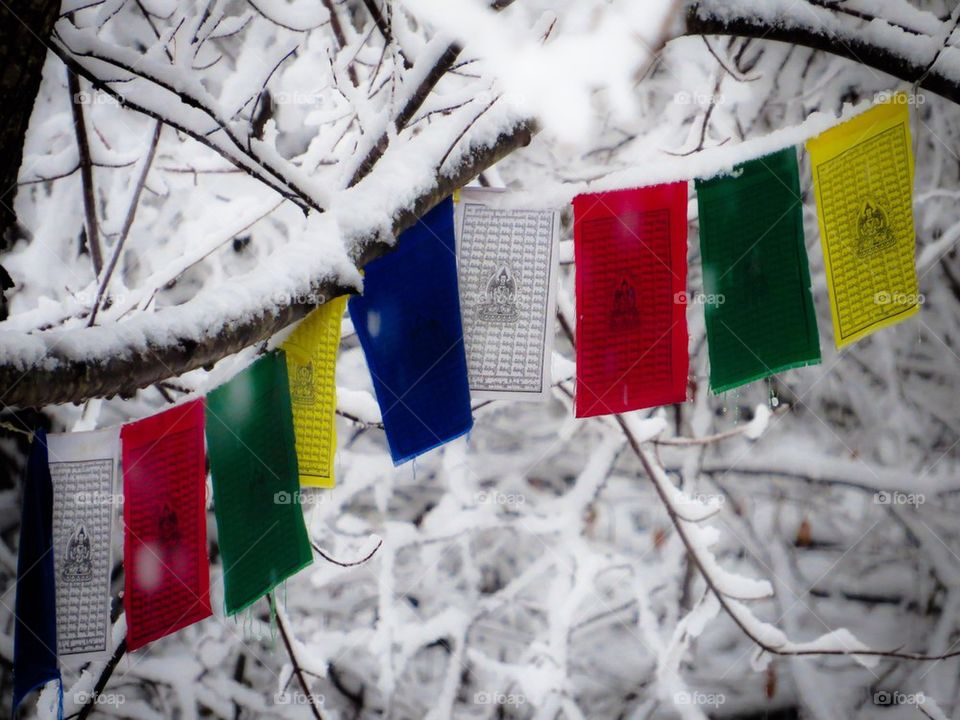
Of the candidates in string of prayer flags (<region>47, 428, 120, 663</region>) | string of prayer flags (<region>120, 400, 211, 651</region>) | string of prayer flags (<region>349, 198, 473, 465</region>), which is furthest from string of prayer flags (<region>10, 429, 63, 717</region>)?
string of prayer flags (<region>349, 198, 473, 465</region>)

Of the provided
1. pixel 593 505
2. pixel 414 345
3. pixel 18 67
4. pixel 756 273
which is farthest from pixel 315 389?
pixel 593 505

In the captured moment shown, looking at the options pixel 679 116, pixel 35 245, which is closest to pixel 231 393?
pixel 35 245

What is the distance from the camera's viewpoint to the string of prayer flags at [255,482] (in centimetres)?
230

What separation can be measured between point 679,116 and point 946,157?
5.66 feet

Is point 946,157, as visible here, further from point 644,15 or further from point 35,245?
point 35,245

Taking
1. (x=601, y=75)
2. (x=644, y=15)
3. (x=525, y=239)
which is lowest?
(x=525, y=239)

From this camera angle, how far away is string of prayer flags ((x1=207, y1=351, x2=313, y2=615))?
230cm

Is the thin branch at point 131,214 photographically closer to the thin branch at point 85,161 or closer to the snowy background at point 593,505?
the thin branch at point 85,161

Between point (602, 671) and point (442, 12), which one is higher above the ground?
point (442, 12)

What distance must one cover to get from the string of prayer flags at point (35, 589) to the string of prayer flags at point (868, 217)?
2.08 m

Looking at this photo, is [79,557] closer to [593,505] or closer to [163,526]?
[163,526]

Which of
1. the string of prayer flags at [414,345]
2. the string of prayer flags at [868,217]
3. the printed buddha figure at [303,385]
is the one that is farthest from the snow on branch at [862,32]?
the printed buddha figure at [303,385]

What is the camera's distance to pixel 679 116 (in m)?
4.59

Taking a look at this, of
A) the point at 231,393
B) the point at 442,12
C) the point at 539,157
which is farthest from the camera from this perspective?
the point at 539,157
